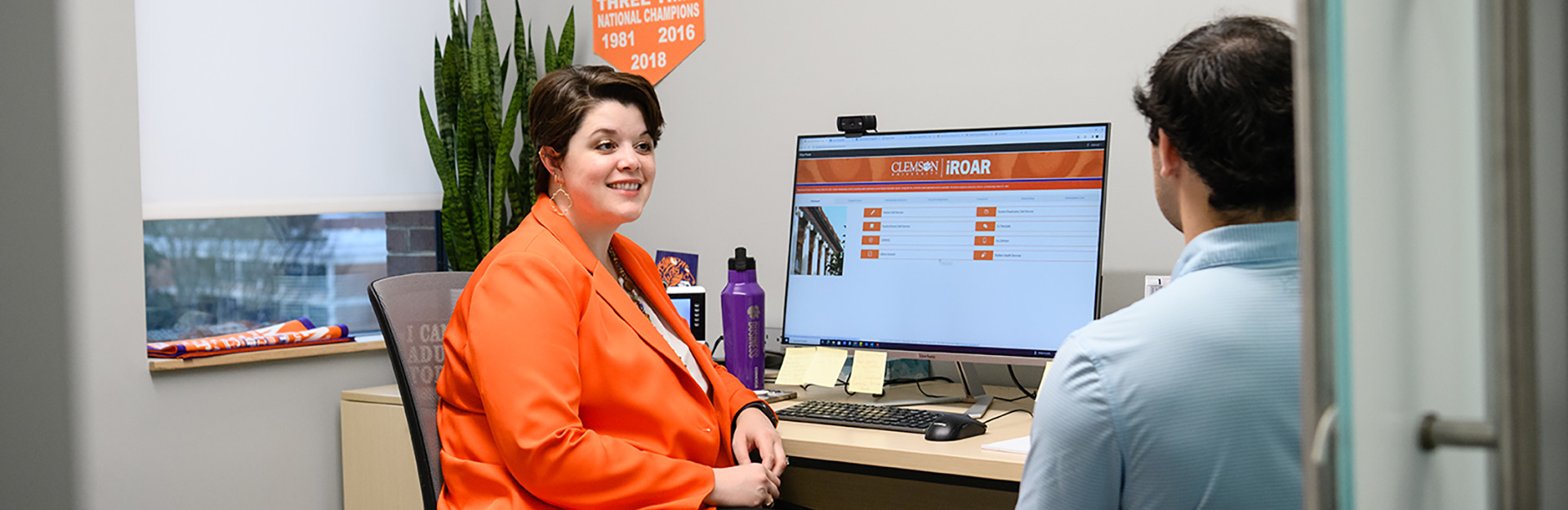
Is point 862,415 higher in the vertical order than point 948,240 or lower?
lower

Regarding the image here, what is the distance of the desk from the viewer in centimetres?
163

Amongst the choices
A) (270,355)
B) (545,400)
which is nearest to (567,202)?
(545,400)

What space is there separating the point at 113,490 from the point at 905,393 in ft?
5.73

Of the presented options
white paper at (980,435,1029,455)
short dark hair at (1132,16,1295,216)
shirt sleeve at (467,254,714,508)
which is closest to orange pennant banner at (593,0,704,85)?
shirt sleeve at (467,254,714,508)

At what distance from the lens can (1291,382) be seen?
82cm

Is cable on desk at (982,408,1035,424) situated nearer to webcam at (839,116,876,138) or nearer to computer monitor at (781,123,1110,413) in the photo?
computer monitor at (781,123,1110,413)

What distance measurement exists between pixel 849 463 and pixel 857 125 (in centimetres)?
73

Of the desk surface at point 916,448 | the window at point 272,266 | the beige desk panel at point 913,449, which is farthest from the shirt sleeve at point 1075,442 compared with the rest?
the window at point 272,266

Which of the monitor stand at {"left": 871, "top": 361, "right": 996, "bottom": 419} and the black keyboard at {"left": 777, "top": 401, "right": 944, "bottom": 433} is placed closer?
the black keyboard at {"left": 777, "top": 401, "right": 944, "bottom": 433}

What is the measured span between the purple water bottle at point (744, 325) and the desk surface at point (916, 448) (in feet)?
0.40

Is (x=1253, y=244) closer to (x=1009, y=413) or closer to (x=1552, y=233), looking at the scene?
(x=1552, y=233)

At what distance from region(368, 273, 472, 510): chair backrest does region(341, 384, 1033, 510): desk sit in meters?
0.57

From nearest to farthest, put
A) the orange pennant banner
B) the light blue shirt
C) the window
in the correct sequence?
the light blue shirt
the window
the orange pennant banner

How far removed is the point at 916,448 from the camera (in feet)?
5.46
